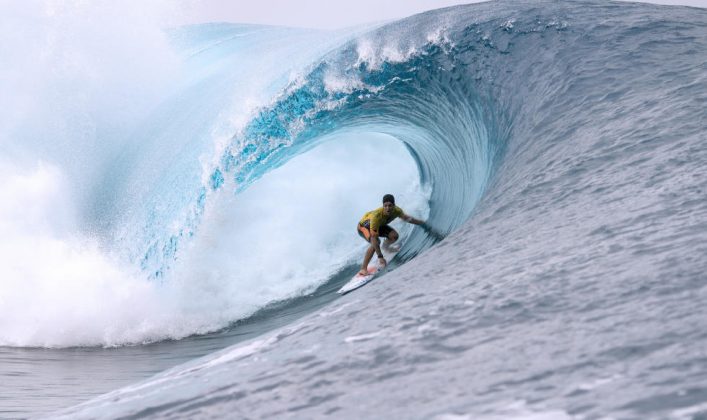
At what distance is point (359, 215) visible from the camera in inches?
490

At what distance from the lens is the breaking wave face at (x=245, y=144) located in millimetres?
6258

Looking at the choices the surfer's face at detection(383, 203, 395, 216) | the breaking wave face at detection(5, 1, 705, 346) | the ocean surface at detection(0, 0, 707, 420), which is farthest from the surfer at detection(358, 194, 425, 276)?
the ocean surface at detection(0, 0, 707, 420)

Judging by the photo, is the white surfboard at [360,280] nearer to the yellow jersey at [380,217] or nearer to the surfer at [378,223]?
the surfer at [378,223]

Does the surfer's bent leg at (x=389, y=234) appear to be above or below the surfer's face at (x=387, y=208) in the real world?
below

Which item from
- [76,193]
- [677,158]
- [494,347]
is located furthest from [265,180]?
[494,347]

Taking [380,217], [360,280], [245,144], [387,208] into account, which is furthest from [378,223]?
[245,144]

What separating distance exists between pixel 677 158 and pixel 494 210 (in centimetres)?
106

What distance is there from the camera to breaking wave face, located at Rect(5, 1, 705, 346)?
6258 millimetres

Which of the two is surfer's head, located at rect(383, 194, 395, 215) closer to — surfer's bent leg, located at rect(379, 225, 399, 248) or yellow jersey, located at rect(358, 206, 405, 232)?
yellow jersey, located at rect(358, 206, 405, 232)

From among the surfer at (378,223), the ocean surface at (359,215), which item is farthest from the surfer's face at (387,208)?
the ocean surface at (359,215)

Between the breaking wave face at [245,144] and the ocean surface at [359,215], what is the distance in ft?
0.12

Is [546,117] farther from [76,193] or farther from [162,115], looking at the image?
[162,115]

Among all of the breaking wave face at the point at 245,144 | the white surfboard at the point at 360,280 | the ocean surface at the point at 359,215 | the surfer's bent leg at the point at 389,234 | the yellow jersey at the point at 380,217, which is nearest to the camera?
the ocean surface at the point at 359,215

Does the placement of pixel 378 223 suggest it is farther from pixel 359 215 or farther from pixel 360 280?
pixel 359 215
